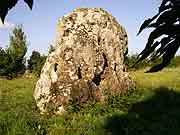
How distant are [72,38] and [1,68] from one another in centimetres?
1794

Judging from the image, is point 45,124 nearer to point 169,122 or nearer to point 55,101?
point 55,101

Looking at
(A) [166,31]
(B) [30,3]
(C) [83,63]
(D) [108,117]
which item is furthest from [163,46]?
(C) [83,63]

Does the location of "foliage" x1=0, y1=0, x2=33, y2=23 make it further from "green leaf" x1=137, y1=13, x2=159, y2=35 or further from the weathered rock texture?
the weathered rock texture

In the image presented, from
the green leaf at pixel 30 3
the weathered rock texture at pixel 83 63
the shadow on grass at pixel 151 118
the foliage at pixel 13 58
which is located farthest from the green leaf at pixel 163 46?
the foliage at pixel 13 58

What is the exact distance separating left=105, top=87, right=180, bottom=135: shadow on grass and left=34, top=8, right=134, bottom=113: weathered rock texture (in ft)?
4.91

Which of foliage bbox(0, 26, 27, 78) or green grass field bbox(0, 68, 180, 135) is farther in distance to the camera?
foliage bbox(0, 26, 27, 78)

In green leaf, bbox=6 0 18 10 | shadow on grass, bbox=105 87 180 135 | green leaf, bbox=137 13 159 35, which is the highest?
green leaf, bbox=6 0 18 10

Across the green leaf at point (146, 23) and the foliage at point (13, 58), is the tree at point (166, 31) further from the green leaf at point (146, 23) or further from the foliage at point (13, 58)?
the foliage at point (13, 58)

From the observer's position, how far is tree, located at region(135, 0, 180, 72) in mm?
1557

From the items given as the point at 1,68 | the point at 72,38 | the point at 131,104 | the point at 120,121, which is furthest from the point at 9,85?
the point at 1,68

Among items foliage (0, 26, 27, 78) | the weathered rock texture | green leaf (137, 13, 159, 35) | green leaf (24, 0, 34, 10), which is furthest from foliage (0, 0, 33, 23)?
foliage (0, 26, 27, 78)

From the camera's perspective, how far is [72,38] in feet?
46.5

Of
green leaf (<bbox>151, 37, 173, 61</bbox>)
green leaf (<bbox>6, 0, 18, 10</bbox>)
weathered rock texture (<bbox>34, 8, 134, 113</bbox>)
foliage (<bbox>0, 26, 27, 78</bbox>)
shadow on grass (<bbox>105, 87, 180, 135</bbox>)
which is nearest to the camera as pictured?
green leaf (<bbox>6, 0, 18, 10</bbox>)

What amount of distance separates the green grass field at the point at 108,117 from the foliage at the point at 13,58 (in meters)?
16.4
